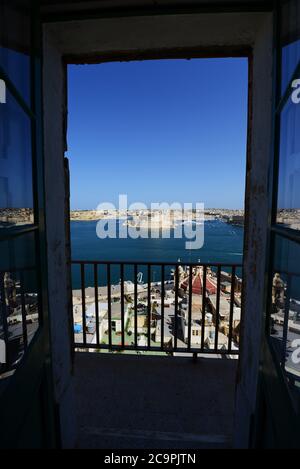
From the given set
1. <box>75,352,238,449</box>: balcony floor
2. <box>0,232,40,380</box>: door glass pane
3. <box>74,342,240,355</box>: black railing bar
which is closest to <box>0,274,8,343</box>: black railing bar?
<box>0,232,40,380</box>: door glass pane

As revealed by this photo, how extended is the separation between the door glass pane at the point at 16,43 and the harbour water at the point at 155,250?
24.2 metres

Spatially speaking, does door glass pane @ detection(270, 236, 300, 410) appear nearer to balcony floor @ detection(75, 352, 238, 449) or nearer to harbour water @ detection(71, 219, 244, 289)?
balcony floor @ detection(75, 352, 238, 449)

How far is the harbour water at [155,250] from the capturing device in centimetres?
3186

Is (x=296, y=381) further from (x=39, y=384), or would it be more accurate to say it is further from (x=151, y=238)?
(x=151, y=238)

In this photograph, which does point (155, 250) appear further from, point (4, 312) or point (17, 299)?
point (4, 312)

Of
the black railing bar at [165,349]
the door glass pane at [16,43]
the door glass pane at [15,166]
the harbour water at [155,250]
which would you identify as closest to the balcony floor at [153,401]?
the black railing bar at [165,349]

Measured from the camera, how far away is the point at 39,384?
1.15 m

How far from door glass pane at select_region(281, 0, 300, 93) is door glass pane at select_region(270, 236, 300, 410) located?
67 cm

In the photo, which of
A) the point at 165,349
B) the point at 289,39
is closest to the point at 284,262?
the point at 289,39

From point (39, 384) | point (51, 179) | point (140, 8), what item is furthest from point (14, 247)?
point (140, 8)

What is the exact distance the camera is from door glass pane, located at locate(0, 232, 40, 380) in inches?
→ 35.8

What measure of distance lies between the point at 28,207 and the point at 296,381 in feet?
4.28

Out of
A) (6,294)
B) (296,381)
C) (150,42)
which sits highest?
(150,42)

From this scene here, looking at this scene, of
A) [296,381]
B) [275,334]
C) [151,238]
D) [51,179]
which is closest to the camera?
[296,381]
